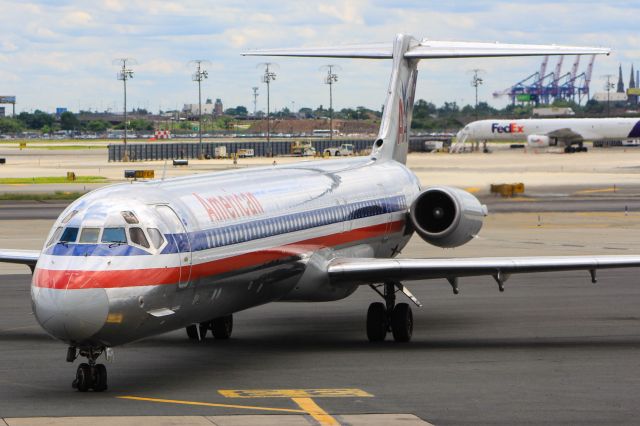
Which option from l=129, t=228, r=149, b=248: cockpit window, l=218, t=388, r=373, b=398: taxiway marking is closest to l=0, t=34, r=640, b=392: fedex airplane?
l=129, t=228, r=149, b=248: cockpit window

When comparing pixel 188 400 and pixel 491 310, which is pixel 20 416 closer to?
pixel 188 400

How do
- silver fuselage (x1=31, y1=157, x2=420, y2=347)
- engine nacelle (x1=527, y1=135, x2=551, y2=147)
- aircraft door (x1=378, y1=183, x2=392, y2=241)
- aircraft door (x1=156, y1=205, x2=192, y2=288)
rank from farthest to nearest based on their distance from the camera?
1. engine nacelle (x1=527, y1=135, x2=551, y2=147)
2. aircraft door (x1=378, y1=183, x2=392, y2=241)
3. aircraft door (x1=156, y1=205, x2=192, y2=288)
4. silver fuselage (x1=31, y1=157, x2=420, y2=347)

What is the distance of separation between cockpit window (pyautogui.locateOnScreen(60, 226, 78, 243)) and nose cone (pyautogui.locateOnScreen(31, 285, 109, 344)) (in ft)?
2.74

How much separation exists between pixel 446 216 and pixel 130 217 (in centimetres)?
949

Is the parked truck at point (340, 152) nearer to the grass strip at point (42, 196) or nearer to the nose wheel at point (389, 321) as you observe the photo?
the grass strip at point (42, 196)

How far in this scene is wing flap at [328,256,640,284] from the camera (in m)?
21.6

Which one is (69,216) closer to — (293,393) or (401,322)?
(293,393)

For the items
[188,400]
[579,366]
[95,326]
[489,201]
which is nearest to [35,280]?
[95,326]

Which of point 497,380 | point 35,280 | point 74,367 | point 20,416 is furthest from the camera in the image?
point 74,367

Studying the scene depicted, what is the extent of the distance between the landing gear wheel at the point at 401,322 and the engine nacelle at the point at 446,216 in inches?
114

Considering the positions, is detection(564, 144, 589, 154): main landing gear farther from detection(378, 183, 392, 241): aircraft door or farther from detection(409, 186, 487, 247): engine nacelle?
detection(378, 183, 392, 241): aircraft door

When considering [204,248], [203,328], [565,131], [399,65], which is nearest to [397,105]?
[399,65]

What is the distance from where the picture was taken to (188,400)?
16891mm

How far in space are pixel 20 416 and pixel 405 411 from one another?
15.7ft
